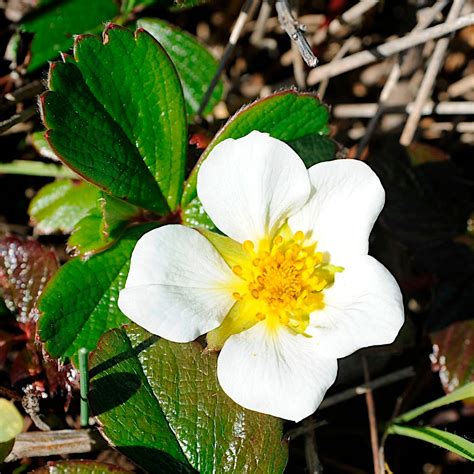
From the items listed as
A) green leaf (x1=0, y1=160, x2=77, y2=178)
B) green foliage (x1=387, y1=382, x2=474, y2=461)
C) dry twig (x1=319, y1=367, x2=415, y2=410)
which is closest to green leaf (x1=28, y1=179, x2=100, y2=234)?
green leaf (x1=0, y1=160, x2=77, y2=178)

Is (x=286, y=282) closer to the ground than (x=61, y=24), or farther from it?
closer to the ground

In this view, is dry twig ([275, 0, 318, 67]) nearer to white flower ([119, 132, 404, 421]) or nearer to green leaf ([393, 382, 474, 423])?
white flower ([119, 132, 404, 421])

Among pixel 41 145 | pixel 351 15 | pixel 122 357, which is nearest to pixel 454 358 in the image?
pixel 122 357

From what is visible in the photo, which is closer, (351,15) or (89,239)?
(89,239)

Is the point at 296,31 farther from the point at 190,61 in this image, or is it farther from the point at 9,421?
the point at 9,421

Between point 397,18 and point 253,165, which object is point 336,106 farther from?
point 253,165

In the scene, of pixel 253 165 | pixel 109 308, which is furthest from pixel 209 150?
pixel 109 308

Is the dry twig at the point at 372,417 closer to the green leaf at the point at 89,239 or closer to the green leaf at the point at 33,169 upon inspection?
the green leaf at the point at 89,239
